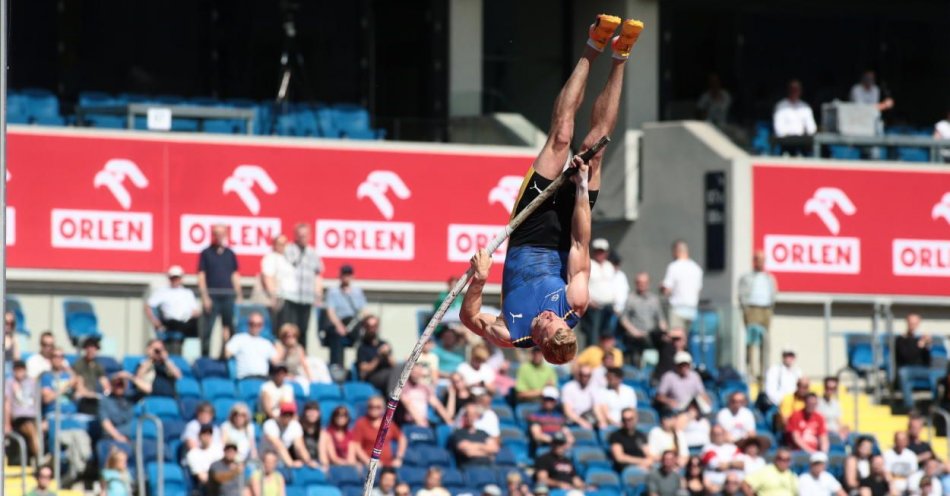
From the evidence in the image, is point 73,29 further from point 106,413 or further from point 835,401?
point 835,401

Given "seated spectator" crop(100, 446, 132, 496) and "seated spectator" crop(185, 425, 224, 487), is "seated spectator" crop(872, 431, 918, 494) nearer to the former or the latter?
"seated spectator" crop(185, 425, 224, 487)

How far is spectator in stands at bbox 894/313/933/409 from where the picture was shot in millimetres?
24359

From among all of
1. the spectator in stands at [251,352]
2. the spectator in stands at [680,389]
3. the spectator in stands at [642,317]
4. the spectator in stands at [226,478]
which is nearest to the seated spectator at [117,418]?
the spectator in stands at [226,478]

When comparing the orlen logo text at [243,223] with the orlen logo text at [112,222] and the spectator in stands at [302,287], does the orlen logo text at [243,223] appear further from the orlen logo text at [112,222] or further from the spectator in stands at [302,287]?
the spectator in stands at [302,287]

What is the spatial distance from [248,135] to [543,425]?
674 cm

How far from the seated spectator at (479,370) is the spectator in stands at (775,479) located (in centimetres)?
294

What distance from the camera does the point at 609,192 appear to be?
1101 inches

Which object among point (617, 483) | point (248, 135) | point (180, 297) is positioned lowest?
point (617, 483)

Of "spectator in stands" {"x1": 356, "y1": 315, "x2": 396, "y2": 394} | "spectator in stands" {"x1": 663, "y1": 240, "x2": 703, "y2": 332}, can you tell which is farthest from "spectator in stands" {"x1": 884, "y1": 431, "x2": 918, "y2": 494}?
"spectator in stands" {"x1": 356, "y1": 315, "x2": 396, "y2": 394}

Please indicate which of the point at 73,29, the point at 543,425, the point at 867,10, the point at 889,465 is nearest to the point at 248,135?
the point at 73,29

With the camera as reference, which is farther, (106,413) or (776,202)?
(776,202)

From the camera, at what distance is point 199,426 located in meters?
19.1

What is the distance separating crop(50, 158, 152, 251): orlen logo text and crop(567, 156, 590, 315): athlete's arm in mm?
12998

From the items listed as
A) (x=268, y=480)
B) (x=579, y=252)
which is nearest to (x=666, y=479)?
(x=268, y=480)
